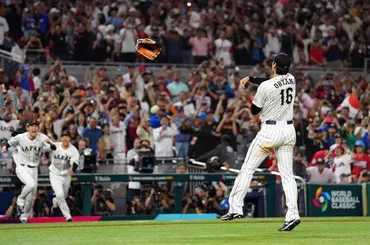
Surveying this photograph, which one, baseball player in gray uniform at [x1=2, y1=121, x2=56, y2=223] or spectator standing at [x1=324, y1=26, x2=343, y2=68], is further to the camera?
spectator standing at [x1=324, y1=26, x2=343, y2=68]

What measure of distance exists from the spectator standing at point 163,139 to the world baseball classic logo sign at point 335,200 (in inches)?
138

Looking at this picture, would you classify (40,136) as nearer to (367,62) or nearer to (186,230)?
(186,230)

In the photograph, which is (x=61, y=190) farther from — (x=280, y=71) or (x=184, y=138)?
(x=280, y=71)

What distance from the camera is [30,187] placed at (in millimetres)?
19484

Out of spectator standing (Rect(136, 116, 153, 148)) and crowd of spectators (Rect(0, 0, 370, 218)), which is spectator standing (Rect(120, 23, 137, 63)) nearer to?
crowd of spectators (Rect(0, 0, 370, 218))

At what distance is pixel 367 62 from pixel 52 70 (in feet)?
34.2

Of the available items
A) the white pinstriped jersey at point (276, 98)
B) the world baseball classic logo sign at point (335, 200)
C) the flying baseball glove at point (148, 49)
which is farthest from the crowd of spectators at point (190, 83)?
the white pinstriped jersey at point (276, 98)

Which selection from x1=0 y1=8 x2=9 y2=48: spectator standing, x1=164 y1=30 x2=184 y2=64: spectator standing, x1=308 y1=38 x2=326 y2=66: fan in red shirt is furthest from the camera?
x1=308 y1=38 x2=326 y2=66: fan in red shirt

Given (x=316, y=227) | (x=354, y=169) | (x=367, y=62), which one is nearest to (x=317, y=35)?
(x=367, y=62)

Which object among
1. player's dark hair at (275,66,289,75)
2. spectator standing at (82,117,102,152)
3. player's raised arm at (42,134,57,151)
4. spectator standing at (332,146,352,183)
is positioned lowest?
spectator standing at (332,146,352,183)

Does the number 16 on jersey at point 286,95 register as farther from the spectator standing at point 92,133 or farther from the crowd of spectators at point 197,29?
the crowd of spectators at point 197,29

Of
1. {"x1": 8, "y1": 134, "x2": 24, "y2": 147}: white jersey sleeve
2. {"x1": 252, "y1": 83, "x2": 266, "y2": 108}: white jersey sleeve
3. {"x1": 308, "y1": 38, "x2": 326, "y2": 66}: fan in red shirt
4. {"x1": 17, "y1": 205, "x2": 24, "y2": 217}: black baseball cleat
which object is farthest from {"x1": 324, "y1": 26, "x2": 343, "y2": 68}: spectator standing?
{"x1": 252, "y1": 83, "x2": 266, "y2": 108}: white jersey sleeve

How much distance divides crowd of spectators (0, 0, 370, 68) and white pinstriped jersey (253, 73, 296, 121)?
12935 millimetres

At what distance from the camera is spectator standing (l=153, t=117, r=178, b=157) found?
75.8ft
